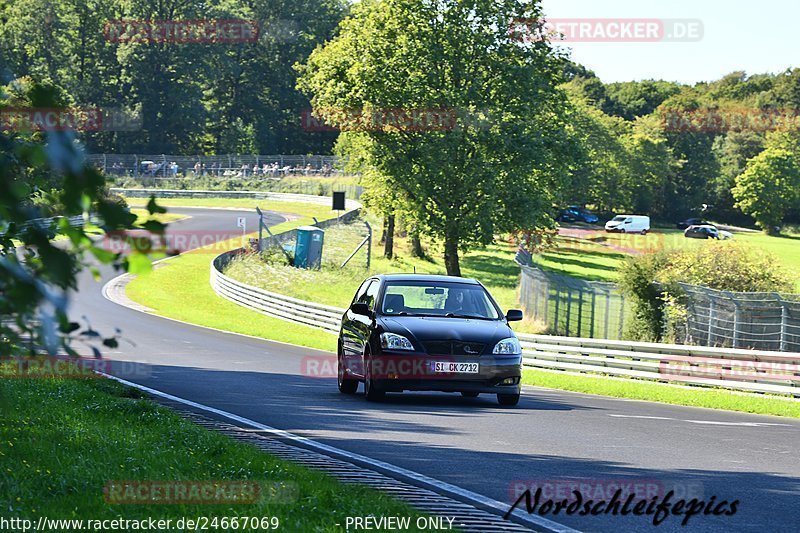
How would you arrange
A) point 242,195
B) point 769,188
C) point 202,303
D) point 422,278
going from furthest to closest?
point 769,188 < point 242,195 < point 202,303 < point 422,278

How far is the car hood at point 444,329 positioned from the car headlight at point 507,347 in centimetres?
7

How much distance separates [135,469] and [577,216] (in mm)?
116217

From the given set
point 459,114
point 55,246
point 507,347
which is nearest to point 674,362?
point 507,347

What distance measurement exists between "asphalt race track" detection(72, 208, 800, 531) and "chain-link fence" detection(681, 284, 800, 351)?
8564 millimetres

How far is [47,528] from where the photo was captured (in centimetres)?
600

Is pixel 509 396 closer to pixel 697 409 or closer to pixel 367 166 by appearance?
pixel 697 409

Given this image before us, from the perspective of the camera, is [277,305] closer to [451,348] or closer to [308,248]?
[308,248]

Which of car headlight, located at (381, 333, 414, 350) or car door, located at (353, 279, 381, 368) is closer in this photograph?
car headlight, located at (381, 333, 414, 350)

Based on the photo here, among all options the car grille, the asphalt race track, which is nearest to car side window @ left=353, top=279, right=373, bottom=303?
the asphalt race track

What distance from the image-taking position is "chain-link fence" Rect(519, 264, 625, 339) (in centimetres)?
3469

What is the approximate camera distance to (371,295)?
16.7 m

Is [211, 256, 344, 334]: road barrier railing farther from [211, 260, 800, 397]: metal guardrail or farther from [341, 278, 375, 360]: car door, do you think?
[341, 278, 375, 360]: car door

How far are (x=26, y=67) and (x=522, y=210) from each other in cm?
8394

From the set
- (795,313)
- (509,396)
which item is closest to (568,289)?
(795,313)
